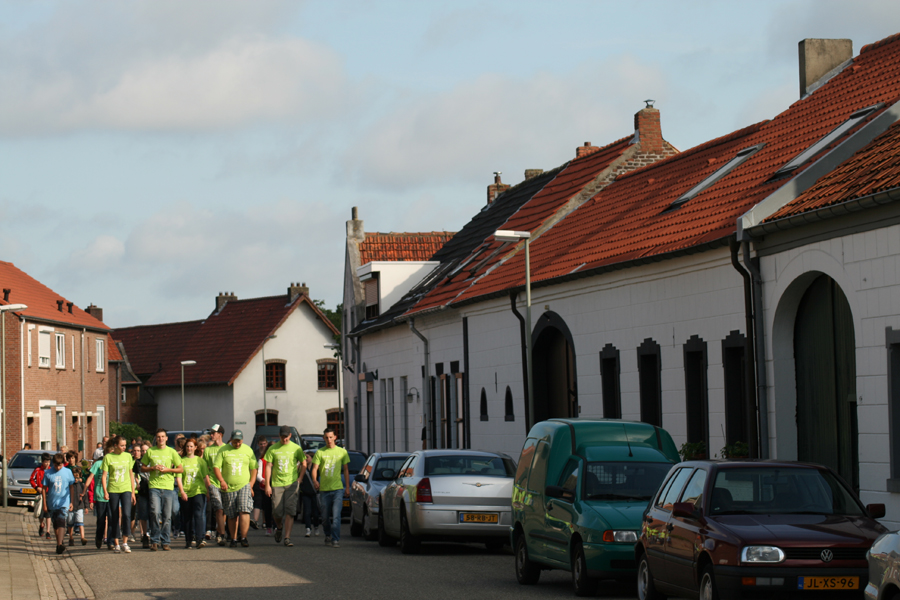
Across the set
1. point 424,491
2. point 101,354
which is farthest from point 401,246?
point 424,491

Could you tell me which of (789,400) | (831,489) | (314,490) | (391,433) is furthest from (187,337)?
(831,489)

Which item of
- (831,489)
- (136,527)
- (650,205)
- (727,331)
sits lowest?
(136,527)

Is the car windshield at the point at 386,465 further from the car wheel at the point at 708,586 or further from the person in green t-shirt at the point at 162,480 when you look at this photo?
the car wheel at the point at 708,586

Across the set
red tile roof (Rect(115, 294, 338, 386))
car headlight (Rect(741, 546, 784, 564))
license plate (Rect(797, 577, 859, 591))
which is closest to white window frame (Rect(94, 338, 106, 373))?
red tile roof (Rect(115, 294, 338, 386))

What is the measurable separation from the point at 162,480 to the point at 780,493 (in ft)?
40.0

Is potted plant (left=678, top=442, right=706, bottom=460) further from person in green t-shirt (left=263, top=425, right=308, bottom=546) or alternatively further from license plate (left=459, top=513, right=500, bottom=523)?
person in green t-shirt (left=263, top=425, right=308, bottom=546)

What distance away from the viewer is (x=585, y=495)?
14125 mm

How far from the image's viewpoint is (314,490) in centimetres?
2298

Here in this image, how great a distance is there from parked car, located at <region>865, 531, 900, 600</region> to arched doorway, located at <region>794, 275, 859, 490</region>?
320 inches

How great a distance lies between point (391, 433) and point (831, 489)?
102ft

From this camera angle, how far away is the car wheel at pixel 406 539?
19384mm

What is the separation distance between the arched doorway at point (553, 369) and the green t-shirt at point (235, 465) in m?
7.91

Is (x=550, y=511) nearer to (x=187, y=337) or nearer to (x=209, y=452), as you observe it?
(x=209, y=452)

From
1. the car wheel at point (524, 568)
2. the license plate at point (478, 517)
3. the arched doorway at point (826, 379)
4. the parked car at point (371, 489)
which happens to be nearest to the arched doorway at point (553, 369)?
the parked car at point (371, 489)
